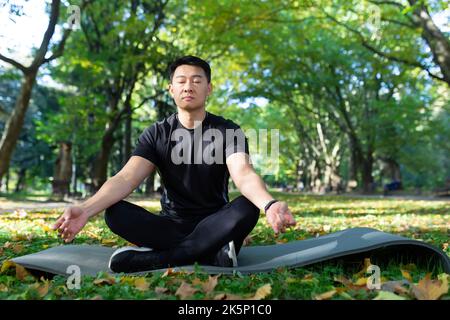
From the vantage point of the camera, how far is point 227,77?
86.0 feet

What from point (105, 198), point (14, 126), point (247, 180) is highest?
point (14, 126)

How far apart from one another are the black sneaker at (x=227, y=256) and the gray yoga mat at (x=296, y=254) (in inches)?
2.9

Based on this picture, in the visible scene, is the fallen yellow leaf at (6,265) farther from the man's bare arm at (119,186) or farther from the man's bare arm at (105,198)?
the man's bare arm at (119,186)

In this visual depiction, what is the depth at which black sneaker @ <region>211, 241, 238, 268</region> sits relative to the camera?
11.8 ft

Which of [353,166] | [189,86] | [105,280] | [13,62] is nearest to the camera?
[105,280]

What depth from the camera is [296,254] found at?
150 inches

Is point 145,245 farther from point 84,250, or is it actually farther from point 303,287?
point 303,287

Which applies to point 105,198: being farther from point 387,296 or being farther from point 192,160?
point 387,296

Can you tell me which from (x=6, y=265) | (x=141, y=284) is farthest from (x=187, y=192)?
(x=6, y=265)

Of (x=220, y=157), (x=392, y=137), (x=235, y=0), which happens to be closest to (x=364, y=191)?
(x=392, y=137)

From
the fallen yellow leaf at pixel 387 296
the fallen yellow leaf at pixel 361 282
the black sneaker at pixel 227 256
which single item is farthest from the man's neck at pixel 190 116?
the fallen yellow leaf at pixel 387 296

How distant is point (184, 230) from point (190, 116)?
98 centimetres

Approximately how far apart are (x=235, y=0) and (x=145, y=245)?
466 inches

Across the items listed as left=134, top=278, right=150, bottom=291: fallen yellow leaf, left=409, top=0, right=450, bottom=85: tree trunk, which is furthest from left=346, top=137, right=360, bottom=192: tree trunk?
left=134, top=278, right=150, bottom=291: fallen yellow leaf
